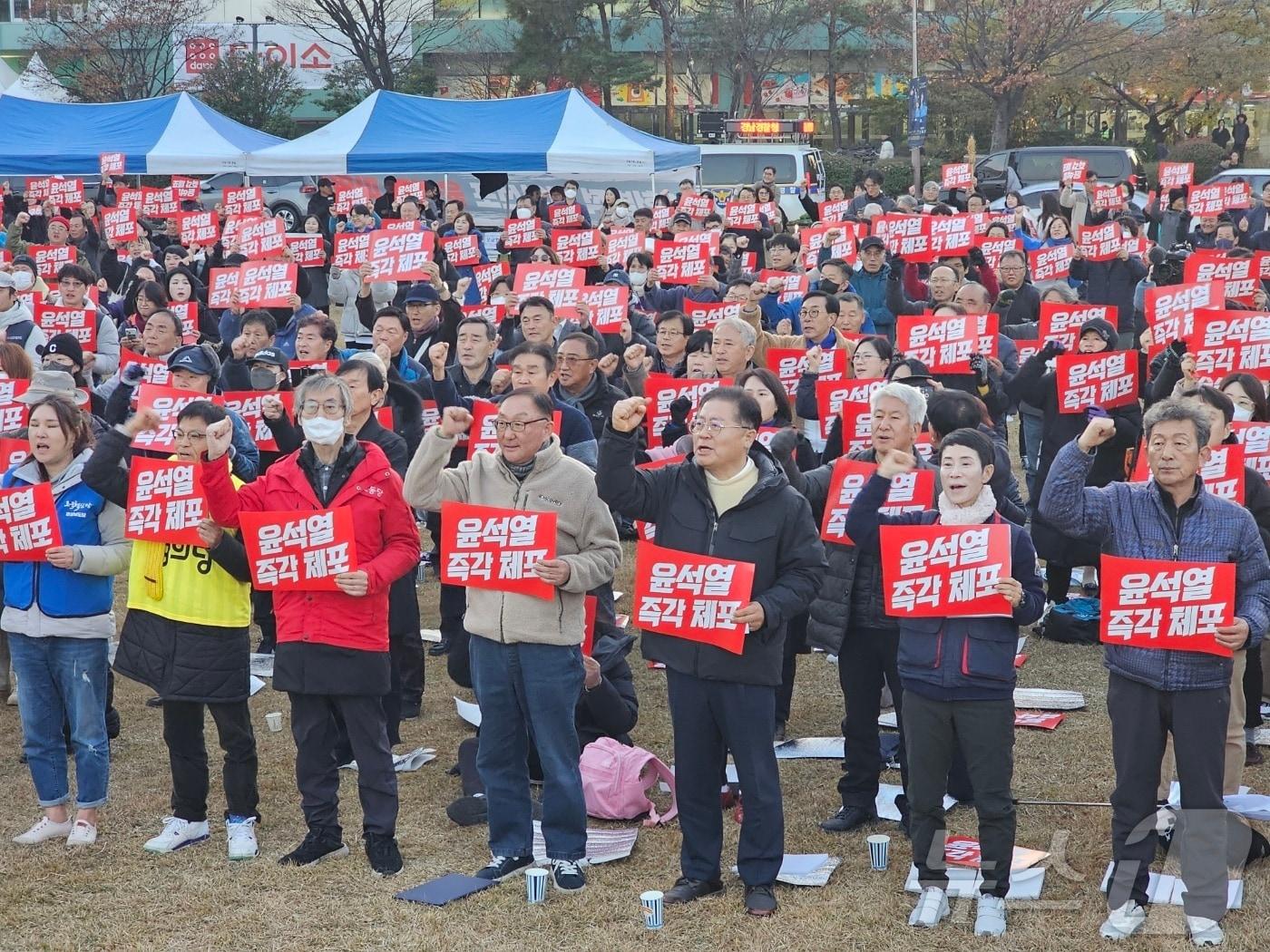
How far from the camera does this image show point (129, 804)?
6652mm

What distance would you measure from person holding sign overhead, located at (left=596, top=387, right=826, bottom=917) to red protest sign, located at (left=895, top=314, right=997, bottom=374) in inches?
157

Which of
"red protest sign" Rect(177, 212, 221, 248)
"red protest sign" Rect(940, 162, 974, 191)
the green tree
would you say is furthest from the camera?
the green tree

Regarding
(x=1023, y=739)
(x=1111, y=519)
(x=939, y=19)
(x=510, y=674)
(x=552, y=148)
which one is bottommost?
(x=1023, y=739)

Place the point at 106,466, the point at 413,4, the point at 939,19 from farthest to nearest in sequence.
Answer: the point at 413,4 → the point at 939,19 → the point at 106,466

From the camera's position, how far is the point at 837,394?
826 cm

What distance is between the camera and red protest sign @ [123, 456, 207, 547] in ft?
18.9

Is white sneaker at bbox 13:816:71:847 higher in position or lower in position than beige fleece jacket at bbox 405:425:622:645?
lower

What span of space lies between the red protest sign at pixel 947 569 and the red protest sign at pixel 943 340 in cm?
406

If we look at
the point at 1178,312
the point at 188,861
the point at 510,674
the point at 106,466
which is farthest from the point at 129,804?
the point at 1178,312

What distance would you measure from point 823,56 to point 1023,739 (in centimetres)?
4670

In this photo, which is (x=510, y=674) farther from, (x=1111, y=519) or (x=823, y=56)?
(x=823, y=56)

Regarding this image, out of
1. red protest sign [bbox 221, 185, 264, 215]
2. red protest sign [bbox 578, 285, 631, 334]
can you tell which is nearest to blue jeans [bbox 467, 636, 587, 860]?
red protest sign [bbox 578, 285, 631, 334]

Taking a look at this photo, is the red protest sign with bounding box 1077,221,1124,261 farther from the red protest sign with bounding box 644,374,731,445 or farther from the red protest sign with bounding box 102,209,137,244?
the red protest sign with bounding box 102,209,137,244

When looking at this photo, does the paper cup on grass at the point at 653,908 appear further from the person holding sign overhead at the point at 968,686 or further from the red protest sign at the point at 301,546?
the red protest sign at the point at 301,546
